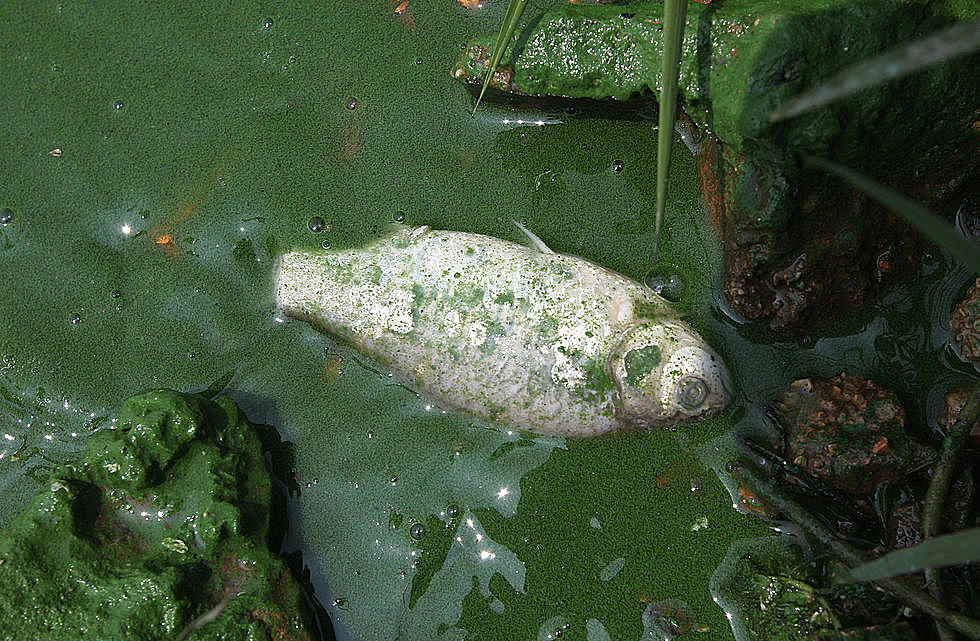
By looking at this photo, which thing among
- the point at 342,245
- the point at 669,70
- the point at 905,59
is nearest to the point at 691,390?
the point at 669,70

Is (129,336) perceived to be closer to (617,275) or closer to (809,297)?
(617,275)

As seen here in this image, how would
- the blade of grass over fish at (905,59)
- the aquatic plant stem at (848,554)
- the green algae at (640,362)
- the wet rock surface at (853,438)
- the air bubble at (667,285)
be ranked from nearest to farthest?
the blade of grass over fish at (905,59) → the aquatic plant stem at (848,554) → the wet rock surface at (853,438) → the green algae at (640,362) → the air bubble at (667,285)

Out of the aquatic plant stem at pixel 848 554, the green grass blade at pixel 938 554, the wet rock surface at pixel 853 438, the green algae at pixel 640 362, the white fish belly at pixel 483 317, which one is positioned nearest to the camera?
the green grass blade at pixel 938 554

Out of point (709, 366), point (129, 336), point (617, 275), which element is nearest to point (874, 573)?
point (709, 366)

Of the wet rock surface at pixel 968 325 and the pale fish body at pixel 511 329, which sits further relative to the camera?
the pale fish body at pixel 511 329

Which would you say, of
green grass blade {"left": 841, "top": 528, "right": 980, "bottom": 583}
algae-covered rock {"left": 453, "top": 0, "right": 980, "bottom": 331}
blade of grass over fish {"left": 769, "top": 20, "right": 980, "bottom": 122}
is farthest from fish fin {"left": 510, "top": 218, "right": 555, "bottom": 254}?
blade of grass over fish {"left": 769, "top": 20, "right": 980, "bottom": 122}

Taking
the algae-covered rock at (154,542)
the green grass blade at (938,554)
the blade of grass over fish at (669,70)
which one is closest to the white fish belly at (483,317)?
the algae-covered rock at (154,542)

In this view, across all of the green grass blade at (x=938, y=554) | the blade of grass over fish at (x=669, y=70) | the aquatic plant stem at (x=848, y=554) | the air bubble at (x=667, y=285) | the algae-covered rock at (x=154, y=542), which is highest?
the blade of grass over fish at (x=669, y=70)

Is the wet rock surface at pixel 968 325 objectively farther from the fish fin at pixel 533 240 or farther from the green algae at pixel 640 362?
the fish fin at pixel 533 240
